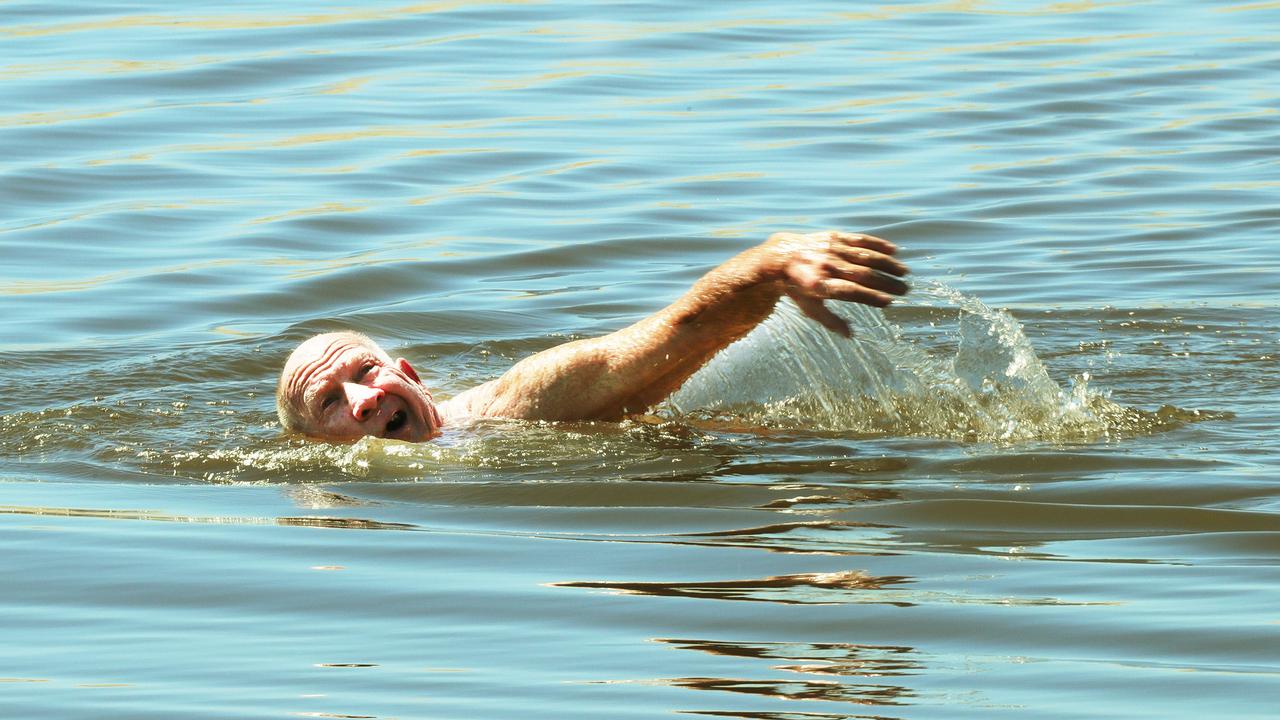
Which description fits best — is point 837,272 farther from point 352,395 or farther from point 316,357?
point 316,357

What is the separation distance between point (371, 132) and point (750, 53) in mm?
4879

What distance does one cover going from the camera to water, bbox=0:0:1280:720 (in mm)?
4586

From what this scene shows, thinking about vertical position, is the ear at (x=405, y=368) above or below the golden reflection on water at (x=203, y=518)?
above

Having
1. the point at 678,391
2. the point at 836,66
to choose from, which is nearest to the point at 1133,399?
the point at 678,391

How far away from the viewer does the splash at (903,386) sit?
7.28 metres

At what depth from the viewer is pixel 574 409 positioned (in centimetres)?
748

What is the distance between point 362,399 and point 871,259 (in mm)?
2196

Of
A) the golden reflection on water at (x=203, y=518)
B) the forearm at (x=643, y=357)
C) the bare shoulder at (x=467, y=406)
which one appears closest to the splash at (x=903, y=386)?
the forearm at (x=643, y=357)

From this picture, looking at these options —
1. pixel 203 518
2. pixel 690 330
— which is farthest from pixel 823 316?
pixel 203 518

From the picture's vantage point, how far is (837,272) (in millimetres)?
6246

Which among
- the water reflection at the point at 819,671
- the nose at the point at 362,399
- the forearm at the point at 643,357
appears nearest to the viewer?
the water reflection at the point at 819,671

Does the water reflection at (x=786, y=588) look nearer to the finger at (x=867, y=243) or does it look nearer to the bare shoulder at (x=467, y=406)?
the finger at (x=867, y=243)

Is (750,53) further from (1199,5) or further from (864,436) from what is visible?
(864,436)

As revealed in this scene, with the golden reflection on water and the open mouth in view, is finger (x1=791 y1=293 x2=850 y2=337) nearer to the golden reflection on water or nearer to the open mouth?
the golden reflection on water
